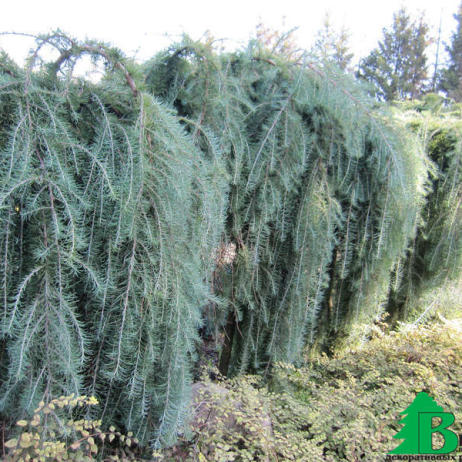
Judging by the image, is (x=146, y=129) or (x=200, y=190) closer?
(x=146, y=129)

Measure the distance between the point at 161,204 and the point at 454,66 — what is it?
19.5m

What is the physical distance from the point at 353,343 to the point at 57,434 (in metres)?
2.37

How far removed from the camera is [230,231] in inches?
87.4

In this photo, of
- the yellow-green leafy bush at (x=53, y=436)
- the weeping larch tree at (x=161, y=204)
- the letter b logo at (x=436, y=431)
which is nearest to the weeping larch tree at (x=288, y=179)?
the weeping larch tree at (x=161, y=204)

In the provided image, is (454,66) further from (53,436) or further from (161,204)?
(53,436)

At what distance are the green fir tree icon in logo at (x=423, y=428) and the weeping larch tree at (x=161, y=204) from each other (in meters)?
0.79

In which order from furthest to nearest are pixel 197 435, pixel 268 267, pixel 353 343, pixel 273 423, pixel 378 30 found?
pixel 378 30
pixel 353 343
pixel 268 267
pixel 273 423
pixel 197 435

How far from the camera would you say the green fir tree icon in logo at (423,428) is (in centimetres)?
190

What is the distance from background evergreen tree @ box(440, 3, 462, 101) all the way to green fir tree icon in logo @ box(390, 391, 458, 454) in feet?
52.4

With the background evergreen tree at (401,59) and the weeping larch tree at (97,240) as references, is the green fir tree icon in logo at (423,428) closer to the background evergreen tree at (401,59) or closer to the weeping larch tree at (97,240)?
the weeping larch tree at (97,240)

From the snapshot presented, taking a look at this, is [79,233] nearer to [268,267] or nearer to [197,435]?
[197,435]

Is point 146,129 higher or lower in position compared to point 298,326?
higher

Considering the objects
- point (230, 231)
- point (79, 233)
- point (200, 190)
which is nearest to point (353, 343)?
point (230, 231)

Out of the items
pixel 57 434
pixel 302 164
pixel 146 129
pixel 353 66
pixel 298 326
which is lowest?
pixel 57 434
